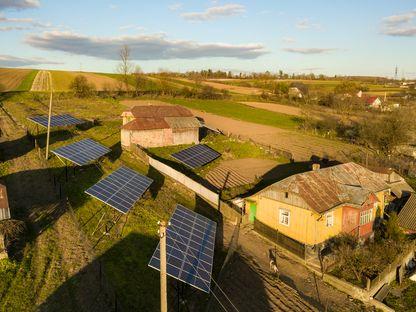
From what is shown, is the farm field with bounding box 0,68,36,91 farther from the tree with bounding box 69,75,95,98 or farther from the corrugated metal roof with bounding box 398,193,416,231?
the corrugated metal roof with bounding box 398,193,416,231

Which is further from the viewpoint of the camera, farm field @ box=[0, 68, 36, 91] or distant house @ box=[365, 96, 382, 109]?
distant house @ box=[365, 96, 382, 109]

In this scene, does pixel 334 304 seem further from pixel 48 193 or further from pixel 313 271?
pixel 48 193

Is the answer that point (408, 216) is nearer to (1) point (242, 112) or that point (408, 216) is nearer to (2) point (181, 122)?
(2) point (181, 122)

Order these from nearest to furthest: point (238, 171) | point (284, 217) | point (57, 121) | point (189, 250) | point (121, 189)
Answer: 1. point (189, 250)
2. point (121, 189)
3. point (284, 217)
4. point (238, 171)
5. point (57, 121)

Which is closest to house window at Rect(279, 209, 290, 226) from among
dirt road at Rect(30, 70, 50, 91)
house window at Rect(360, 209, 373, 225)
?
house window at Rect(360, 209, 373, 225)

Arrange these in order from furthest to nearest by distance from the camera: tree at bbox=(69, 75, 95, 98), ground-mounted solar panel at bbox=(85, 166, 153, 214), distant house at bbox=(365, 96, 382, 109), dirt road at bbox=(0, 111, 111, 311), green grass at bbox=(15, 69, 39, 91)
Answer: distant house at bbox=(365, 96, 382, 109)
green grass at bbox=(15, 69, 39, 91)
tree at bbox=(69, 75, 95, 98)
ground-mounted solar panel at bbox=(85, 166, 153, 214)
dirt road at bbox=(0, 111, 111, 311)

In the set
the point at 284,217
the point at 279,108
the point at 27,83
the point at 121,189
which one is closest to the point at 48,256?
the point at 121,189

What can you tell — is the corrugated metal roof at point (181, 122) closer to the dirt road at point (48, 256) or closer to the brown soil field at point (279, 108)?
the dirt road at point (48, 256)

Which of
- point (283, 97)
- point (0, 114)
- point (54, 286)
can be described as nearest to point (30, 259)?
point (54, 286)
